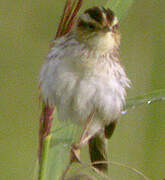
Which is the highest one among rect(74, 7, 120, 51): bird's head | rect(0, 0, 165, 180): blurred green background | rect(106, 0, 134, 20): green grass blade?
rect(106, 0, 134, 20): green grass blade

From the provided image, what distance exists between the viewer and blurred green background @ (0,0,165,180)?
5.68ft

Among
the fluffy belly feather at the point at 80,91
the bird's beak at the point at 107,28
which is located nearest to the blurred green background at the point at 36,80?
the fluffy belly feather at the point at 80,91

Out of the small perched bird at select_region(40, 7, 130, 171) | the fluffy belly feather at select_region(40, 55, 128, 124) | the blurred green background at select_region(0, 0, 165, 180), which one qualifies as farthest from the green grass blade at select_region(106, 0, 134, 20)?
the blurred green background at select_region(0, 0, 165, 180)

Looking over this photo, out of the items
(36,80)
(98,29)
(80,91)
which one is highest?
(98,29)

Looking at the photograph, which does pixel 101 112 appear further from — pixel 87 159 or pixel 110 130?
pixel 87 159

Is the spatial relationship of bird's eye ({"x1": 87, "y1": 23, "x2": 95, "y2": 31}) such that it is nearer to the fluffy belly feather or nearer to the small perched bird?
the small perched bird

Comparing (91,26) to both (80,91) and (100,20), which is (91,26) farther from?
(80,91)

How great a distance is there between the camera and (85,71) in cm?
96

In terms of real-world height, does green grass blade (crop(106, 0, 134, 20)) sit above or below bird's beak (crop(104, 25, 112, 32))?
above

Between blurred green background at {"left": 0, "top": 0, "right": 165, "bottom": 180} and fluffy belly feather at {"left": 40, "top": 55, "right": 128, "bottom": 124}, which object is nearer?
fluffy belly feather at {"left": 40, "top": 55, "right": 128, "bottom": 124}

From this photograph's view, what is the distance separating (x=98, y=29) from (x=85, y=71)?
12 cm

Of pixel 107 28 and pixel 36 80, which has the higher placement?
pixel 107 28

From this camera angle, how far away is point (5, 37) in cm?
173

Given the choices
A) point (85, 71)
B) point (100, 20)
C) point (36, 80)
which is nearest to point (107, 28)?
point (100, 20)
